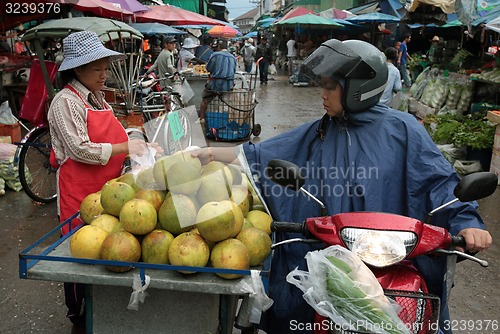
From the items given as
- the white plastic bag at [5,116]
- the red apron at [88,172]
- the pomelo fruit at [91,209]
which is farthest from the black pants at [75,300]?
the white plastic bag at [5,116]

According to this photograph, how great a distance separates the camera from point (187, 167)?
2.12 metres

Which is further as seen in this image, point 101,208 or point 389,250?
point 101,208

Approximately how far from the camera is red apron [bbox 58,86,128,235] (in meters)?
2.84

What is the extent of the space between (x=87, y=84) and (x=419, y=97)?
33.6 feet

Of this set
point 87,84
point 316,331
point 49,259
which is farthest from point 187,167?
point 87,84

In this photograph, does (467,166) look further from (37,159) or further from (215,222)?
(215,222)

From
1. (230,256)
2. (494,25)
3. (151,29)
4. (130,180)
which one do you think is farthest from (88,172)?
(151,29)

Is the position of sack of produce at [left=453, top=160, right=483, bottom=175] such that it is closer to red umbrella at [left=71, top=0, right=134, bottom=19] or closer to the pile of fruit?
the pile of fruit

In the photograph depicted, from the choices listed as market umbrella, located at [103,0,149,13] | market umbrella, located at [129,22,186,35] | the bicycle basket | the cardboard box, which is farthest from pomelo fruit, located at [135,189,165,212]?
market umbrella, located at [129,22,186,35]

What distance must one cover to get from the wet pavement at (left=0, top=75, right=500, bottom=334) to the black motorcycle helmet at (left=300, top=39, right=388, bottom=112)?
2.21 metres

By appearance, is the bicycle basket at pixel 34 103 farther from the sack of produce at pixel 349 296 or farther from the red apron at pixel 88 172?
the sack of produce at pixel 349 296

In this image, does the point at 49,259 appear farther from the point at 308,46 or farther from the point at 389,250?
the point at 308,46

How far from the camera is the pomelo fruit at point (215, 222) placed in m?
1.90

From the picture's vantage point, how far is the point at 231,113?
845cm
